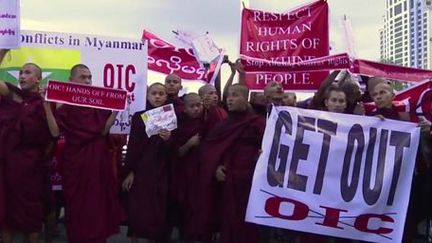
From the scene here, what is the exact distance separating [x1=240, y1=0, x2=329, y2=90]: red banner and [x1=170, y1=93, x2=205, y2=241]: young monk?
4.54 feet

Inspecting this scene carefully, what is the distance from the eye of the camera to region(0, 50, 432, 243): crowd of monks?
17.9 feet

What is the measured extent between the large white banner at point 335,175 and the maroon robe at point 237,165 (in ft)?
0.92

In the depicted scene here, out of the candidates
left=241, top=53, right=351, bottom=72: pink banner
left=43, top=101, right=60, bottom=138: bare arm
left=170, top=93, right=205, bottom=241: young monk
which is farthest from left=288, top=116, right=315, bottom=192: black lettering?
left=43, top=101, right=60, bottom=138: bare arm

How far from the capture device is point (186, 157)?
6.12m

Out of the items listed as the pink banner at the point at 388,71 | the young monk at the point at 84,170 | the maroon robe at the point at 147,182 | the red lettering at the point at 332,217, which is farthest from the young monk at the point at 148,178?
the pink banner at the point at 388,71

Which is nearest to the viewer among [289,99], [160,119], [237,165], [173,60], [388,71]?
[237,165]

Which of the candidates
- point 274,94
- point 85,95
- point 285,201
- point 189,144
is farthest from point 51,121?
point 274,94

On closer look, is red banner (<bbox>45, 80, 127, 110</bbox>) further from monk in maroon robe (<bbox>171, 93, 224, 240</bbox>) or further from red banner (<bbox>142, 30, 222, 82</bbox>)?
red banner (<bbox>142, 30, 222, 82</bbox>)

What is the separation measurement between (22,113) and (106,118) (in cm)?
69

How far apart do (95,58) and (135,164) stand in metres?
1.28

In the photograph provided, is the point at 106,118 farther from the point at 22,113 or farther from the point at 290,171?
the point at 290,171

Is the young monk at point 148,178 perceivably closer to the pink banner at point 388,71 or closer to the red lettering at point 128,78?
the red lettering at point 128,78

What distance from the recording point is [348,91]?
224 inches

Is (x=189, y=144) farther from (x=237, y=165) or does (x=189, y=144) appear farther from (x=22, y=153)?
(x=22, y=153)
